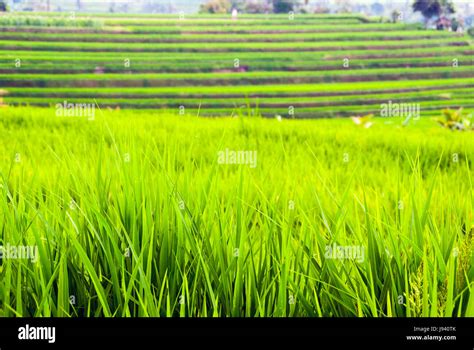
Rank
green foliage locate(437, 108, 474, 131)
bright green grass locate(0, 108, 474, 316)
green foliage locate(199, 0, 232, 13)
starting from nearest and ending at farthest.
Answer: bright green grass locate(0, 108, 474, 316) < green foliage locate(199, 0, 232, 13) < green foliage locate(437, 108, 474, 131)

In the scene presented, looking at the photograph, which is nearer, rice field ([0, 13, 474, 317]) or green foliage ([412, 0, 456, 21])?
rice field ([0, 13, 474, 317])

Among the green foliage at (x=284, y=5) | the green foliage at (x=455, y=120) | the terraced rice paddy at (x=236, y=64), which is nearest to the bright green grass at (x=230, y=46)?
the terraced rice paddy at (x=236, y=64)

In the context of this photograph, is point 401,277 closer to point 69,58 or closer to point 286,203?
point 286,203

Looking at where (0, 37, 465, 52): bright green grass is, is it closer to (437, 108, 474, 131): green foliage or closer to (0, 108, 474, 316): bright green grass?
(437, 108, 474, 131): green foliage

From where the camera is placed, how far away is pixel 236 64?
75.2 inches

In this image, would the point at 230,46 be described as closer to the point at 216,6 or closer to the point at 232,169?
the point at 216,6

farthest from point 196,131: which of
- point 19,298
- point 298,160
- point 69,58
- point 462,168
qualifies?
point 462,168

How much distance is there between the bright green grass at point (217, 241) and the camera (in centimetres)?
144

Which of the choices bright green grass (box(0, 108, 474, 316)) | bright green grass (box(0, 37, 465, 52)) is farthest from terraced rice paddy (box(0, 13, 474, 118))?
bright green grass (box(0, 108, 474, 316))

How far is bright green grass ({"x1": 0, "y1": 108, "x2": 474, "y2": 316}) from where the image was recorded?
4.72 ft

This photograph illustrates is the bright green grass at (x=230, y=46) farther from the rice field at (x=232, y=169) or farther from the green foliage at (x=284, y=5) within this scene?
the green foliage at (x=284, y=5)

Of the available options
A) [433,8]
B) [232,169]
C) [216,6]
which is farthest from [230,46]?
[433,8]

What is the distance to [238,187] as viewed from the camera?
58.9 inches

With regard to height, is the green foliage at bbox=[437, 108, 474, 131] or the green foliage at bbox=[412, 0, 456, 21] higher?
the green foliage at bbox=[412, 0, 456, 21]
